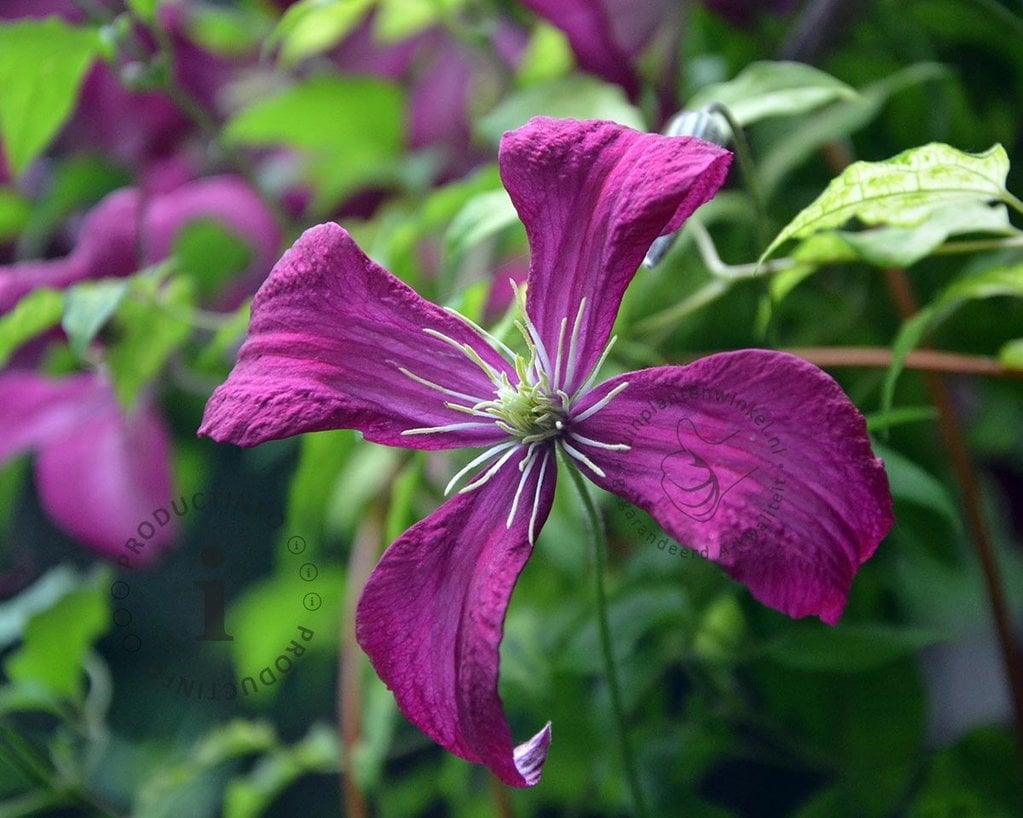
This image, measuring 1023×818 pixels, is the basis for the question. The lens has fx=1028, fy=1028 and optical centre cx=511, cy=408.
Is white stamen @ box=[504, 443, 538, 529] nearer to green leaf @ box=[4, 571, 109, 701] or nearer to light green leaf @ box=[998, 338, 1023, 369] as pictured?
light green leaf @ box=[998, 338, 1023, 369]

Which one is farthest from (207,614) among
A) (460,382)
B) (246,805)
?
(460,382)

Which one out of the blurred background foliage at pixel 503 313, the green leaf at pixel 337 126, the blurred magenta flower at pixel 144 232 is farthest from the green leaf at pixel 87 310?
the green leaf at pixel 337 126

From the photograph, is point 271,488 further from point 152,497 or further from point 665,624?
point 665,624

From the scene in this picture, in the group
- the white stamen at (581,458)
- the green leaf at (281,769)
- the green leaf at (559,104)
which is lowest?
the green leaf at (281,769)

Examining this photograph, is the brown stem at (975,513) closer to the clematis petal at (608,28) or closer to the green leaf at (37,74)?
the clematis petal at (608,28)

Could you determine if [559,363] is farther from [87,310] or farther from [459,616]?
[87,310]

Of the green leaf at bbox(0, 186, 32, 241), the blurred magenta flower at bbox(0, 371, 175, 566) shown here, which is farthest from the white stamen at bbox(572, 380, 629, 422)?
the green leaf at bbox(0, 186, 32, 241)
